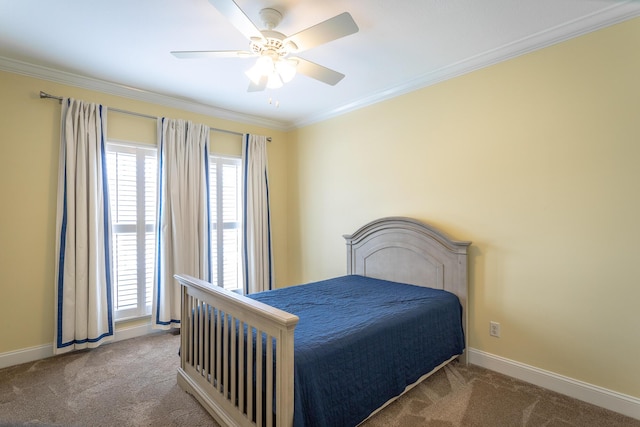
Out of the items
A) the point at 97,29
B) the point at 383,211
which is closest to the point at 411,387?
the point at 383,211

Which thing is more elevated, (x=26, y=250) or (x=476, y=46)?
(x=476, y=46)

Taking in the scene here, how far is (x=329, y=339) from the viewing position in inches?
67.4

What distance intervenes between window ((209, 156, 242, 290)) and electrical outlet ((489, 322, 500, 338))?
280cm

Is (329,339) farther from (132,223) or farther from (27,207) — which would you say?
(27,207)

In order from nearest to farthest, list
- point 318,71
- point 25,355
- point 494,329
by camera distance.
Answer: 1. point 318,71
2. point 494,329
3. point 25,355

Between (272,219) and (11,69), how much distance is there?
9.57 ft

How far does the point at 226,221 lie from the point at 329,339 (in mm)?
2636

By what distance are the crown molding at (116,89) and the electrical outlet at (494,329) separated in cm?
350

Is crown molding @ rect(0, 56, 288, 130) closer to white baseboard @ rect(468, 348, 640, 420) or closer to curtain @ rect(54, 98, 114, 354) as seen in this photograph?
curtain @ rect(54, 98, 114, 354)

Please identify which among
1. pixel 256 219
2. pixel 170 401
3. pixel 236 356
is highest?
pixel 256 219

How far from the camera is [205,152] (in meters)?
3.70

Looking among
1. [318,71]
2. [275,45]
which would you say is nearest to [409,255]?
[318,71]

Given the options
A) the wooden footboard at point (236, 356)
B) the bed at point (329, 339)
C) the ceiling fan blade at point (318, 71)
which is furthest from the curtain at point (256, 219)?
the ceiling fan blade at point (318, 71)

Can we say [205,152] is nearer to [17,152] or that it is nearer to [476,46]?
[17,152]
